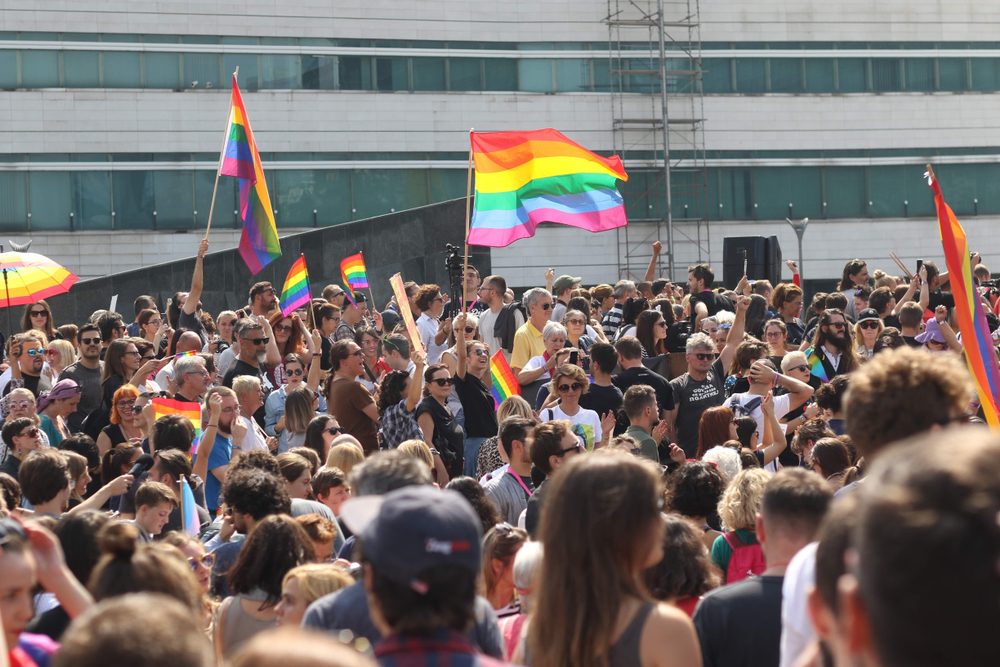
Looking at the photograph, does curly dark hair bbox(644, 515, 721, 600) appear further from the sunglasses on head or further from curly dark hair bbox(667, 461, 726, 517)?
the sunglasses on head

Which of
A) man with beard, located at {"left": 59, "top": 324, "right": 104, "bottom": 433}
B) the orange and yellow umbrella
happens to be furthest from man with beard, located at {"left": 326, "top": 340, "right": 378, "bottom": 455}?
the orange and yellow umbrella

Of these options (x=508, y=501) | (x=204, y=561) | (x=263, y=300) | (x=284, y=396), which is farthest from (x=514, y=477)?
(x=263, y=300)

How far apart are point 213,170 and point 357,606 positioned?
33313 millimetres

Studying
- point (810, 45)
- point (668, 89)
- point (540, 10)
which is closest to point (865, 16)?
point (810, 45)

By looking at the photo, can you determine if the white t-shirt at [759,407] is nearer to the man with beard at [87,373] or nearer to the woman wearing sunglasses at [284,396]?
the woman wearing sunglasses at [284,396]

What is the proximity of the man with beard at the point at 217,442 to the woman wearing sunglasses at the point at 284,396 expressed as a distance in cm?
96

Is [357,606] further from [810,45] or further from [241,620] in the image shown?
[810,45]

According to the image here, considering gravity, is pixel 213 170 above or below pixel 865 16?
below

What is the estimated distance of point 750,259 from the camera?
19562 mm

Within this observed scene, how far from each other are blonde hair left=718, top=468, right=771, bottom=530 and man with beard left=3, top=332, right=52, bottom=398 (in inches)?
305

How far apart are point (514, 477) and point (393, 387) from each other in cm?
235

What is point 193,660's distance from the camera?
6.79 feet

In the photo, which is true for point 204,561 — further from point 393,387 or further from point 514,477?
point 393,387

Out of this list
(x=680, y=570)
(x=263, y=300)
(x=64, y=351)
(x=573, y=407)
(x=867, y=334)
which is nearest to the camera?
(x=680, y=570)
